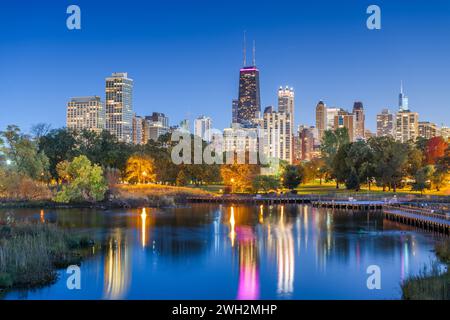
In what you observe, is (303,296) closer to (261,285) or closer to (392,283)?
(261,285)

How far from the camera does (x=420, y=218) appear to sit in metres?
54.6

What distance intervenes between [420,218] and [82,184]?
148 ft

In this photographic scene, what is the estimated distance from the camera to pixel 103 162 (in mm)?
99500

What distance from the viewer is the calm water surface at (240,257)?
29234 mm

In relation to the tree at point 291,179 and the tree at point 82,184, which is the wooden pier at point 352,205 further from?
the tree at point 82,184

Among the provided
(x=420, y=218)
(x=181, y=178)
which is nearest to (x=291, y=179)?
(x=181, y=178)

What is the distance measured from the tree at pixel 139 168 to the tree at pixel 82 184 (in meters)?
22.1

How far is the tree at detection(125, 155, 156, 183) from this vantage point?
3868 inches

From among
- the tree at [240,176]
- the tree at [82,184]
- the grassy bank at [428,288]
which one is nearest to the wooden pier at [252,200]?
the tree at [240,176]

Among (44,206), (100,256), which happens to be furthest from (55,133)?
(100,256)

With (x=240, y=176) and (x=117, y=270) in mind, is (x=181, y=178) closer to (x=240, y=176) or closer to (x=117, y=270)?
(x=240, y=176)

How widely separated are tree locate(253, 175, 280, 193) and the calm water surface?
33816 mm

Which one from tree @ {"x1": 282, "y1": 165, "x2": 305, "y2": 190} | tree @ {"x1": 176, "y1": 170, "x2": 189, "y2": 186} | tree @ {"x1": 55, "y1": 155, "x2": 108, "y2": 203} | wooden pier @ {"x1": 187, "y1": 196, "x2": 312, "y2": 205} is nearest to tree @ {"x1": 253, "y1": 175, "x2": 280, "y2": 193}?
tree @ {"x1": 282, "y1": 165, "x2": 305, "y2": 190}

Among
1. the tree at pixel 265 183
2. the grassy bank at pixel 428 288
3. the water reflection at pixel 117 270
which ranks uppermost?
the tree at pixel 265 183
